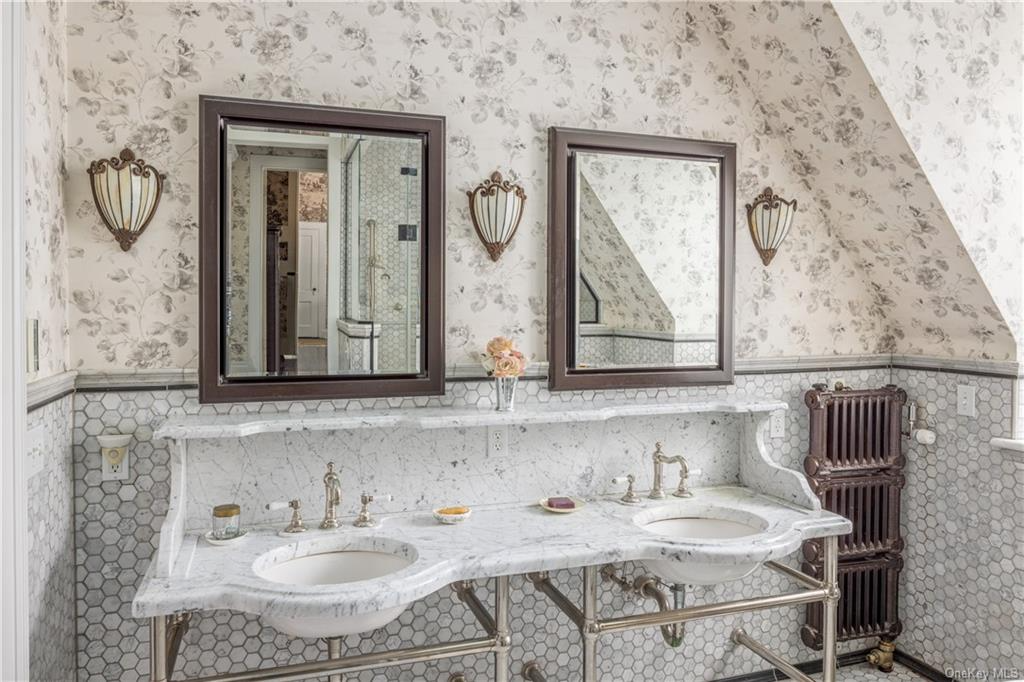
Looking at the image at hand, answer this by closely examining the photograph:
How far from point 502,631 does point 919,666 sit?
1.90m

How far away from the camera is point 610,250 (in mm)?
2551

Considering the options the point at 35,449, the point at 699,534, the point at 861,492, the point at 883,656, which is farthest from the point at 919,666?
the point at 35,449

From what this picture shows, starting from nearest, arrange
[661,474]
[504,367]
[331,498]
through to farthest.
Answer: [331,498], [504,367], [661,474]

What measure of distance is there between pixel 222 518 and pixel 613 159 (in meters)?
1.63

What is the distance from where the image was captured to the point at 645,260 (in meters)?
2.60

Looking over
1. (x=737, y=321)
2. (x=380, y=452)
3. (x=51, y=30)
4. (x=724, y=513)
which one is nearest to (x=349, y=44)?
(x=51, y=30)

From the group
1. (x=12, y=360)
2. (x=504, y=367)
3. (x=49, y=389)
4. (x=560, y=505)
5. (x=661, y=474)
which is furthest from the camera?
(x=661, y=474)

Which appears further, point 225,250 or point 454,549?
point 225,250

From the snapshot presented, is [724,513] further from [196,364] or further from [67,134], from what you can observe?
[67,134]

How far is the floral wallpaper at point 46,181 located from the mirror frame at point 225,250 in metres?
0.34

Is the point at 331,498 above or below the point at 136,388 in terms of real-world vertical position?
below

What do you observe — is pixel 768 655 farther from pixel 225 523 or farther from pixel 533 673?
pixel 225 523

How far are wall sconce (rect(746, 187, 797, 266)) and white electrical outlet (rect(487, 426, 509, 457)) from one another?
3.75 ft

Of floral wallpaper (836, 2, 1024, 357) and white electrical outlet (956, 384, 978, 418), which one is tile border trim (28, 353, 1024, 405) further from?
floral wallpaper (836, 2, 1024, 357)
